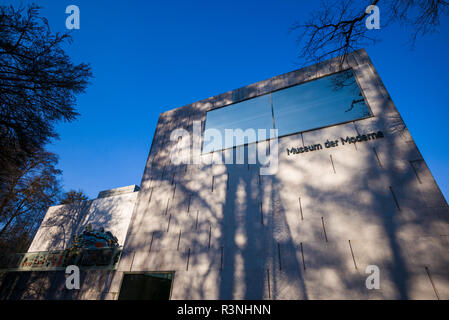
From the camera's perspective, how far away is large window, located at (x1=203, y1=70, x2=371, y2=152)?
6547 millimetres

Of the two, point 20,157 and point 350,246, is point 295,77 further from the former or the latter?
point 20,157

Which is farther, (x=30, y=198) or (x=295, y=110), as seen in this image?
(x=30, y=198)

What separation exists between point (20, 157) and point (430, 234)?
12.5 metres

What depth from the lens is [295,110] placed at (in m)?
7.36

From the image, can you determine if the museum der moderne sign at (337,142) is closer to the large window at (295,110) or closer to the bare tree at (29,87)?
the large window at (295,110)

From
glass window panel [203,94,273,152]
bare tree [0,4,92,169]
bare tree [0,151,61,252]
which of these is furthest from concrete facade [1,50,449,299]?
bare tree [0,151,61,252]

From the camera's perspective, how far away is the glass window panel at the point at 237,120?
25.7 feet

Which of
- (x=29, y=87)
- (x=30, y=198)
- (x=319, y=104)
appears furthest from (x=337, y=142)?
(x=30, y=198)

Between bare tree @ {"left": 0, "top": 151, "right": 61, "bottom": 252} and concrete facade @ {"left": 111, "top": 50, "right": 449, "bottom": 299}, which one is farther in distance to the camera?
bare tree @ {"left": 0, "top": 151, "right": 61, "bottom": 252}

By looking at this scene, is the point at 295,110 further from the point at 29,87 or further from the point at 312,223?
the point at 29,87

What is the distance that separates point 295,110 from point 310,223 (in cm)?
427
